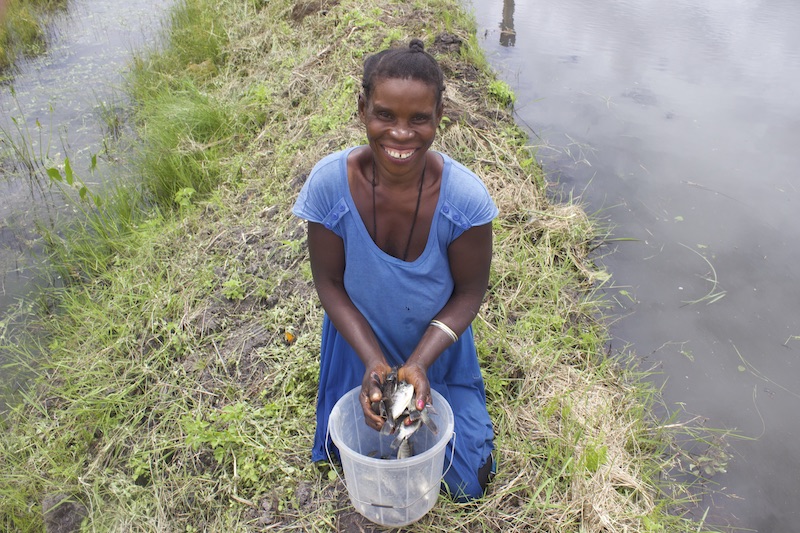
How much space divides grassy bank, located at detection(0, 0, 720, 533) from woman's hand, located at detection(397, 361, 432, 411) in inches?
23.1

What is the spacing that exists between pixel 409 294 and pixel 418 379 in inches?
10.8

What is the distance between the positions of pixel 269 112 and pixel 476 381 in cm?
318

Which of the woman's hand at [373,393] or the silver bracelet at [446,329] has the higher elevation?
the silver bracelet at [446,329]

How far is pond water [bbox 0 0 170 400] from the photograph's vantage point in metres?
3.83

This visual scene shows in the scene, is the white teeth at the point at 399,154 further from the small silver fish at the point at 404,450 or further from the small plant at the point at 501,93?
the small plant at the point at 501,93

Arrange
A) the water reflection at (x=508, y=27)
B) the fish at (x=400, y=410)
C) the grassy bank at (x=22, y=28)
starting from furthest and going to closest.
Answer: the grassy bank at (x=22, y=28) < the water reflection at (x=508, y=27) < the fish at (x=400, y=410)

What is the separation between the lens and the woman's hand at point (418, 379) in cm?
164

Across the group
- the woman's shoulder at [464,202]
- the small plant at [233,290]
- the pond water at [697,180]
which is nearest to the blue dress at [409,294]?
the woman's shoulder at [464,202]

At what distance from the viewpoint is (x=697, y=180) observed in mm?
3879

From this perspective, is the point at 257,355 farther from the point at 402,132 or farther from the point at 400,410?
the point at 402,132

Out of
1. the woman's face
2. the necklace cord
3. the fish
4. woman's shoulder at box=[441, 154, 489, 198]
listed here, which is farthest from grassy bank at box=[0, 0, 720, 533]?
the woman's face

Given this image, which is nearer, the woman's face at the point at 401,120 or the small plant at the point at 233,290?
the woman's face at the point at 401,120

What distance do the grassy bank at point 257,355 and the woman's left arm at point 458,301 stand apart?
0.62 metres

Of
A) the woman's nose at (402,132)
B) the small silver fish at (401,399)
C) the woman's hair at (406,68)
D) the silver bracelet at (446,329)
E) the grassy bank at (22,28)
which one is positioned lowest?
the small silver fish at (401,399)
